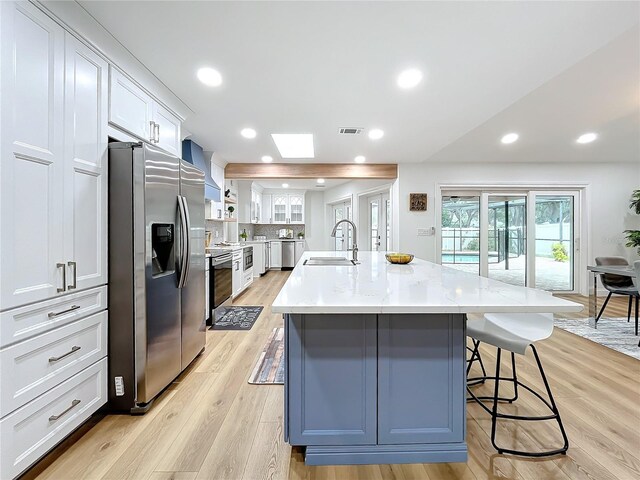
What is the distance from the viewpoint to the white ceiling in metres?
1.76

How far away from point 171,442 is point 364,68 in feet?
8.97

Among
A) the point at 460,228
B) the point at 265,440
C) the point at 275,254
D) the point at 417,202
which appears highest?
the point at 417,202

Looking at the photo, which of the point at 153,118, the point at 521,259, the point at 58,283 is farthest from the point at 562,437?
the point at 521,259

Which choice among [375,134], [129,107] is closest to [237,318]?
[129,107]

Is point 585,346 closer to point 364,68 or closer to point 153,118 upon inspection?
point 364,68

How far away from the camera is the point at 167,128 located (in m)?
2.85

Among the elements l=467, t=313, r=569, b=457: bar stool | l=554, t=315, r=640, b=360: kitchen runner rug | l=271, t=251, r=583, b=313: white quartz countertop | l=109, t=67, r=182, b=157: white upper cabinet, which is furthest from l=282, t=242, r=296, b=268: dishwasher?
l=467, t=313, r=569, b=457: bar stool

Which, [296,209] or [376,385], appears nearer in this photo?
[376,385]

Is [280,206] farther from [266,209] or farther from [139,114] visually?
[139,114]

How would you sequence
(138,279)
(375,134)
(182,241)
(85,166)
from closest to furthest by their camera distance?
(85,166), (138,279), (182,241), (375,134)

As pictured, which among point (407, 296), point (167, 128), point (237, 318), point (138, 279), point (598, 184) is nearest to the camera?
point (407, 296)

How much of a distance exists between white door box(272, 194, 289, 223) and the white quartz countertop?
7.30 meters

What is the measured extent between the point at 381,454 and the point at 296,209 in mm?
7970

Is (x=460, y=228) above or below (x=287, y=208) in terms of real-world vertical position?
below
